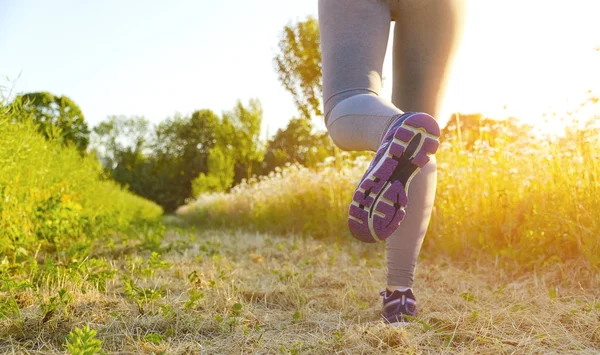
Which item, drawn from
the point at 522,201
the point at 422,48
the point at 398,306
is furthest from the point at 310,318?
the point at 522,201

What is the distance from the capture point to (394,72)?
1.69 metres

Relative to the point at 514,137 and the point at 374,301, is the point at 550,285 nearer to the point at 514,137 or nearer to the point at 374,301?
the point at 374,301

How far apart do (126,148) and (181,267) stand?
4072cm

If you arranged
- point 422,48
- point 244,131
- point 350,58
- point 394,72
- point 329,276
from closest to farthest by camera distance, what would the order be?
point 350,58 < point 422,48 < point 394,72 < point 329,276 < point 244,131

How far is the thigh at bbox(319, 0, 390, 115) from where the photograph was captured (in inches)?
53.1

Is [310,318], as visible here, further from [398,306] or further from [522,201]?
[522,201]

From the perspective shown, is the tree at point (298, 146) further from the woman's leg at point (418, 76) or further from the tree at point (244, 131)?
the woman's leg at point (418, 76)

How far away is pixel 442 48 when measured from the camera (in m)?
1.57

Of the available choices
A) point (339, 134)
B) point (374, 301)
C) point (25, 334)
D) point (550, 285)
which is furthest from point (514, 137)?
point (25, 334)

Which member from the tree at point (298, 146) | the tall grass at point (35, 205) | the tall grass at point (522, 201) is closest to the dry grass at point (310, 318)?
the tall grass at point (522, 201)

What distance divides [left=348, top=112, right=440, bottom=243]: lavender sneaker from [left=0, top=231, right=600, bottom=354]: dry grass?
0.43 m

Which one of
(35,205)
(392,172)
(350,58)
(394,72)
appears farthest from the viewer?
(35,205)

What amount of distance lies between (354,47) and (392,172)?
1.56ft

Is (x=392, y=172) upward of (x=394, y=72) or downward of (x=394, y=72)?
downward
